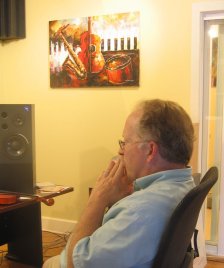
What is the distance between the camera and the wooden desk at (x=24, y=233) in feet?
8.87

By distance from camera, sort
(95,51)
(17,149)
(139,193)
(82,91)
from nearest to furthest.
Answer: (139,193), (17,149), (95,51), (82,91)

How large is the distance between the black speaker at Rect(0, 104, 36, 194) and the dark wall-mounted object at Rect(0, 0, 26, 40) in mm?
1342

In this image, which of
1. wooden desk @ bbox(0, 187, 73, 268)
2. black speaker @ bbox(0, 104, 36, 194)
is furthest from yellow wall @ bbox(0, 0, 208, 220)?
black speaker @ bbox(0, 104, 36, 194)

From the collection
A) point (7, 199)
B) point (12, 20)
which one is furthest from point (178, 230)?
point (12, 20)

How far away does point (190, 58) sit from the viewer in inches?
115

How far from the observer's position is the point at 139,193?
43.4 inches

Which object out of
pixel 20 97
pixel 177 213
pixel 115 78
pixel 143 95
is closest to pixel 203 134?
pixel 143 95

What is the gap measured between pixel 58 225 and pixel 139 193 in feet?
8.61

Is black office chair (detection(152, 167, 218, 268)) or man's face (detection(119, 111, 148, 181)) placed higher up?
man's face (detection(119, 111, 148, 181))

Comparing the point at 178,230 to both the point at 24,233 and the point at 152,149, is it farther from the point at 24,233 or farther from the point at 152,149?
the point at 24,233

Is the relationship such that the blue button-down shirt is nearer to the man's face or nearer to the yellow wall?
the man's face

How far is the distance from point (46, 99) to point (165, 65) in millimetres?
1202

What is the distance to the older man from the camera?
1.01 meters

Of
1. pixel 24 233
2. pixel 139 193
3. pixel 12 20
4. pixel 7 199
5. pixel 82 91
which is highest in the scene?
pixel 12 20
